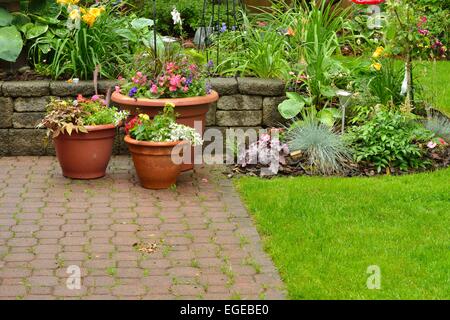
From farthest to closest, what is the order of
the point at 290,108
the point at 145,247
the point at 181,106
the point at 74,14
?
the point at 290,108 → the point at 74,14 → the point at 181,106 → the point at 145,247

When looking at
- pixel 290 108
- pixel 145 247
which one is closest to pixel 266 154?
pixel 290 108

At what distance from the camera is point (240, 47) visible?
8.84 metres

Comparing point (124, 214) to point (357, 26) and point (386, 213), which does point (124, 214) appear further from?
point (357, 26)

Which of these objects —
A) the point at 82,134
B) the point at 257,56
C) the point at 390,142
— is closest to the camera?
the point at 82,134

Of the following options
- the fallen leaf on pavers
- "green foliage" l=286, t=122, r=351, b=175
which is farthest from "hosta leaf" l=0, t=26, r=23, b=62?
the fallen leaf on pavers

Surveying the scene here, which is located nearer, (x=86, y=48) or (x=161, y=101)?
(x=161, y=101)

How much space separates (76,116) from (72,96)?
2.70 feet

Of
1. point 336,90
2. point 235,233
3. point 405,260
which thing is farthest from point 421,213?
point 336,90

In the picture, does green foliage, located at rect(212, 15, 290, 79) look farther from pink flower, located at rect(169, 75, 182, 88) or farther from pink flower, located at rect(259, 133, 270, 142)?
pink flower, located at rect(169, 75, 182, 88)

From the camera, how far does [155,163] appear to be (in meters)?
6.97

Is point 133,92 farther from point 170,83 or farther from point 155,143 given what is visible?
point 155,143

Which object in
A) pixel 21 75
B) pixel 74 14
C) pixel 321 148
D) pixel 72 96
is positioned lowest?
pixel 321 148

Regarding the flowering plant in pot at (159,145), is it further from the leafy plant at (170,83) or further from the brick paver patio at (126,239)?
the leafy plant at (170,83)

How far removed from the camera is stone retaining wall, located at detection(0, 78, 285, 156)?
8016 mm
